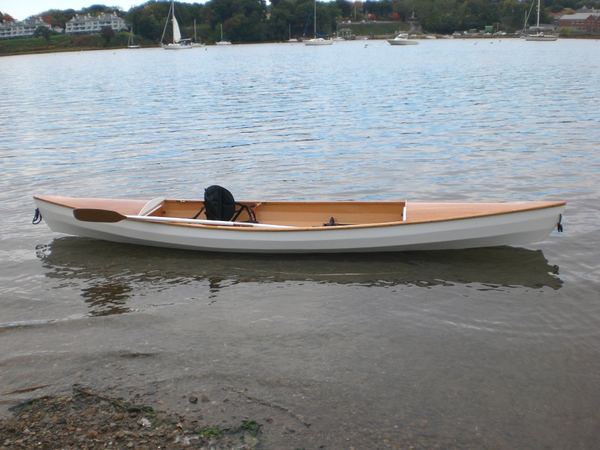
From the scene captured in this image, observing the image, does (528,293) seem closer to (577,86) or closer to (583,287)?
(583,287)

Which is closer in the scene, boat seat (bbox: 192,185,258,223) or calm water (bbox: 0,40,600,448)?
calm water (bbox: 0,40,600,448)

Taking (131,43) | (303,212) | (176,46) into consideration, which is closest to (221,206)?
(303,212)

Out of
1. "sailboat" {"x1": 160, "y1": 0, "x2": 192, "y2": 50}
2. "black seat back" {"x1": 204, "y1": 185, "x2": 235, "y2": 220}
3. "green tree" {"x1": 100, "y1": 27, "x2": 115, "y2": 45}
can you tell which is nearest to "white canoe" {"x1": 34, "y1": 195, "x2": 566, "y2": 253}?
"black seat back" {"x1": 204, "y1": 185, "x2": 235, "y2": 220}

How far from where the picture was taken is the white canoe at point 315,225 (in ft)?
38.8

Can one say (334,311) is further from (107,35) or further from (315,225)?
(107,35)

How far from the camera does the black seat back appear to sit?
13.2 meters

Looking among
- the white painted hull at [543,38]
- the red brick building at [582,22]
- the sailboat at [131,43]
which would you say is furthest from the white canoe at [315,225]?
the red brick building at [582,22]

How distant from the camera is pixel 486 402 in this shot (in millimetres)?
7840

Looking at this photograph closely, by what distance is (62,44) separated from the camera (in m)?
186

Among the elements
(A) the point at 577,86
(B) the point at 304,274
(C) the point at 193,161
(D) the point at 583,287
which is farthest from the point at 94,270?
(A) the point at 577,86

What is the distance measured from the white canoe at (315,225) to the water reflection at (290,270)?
0.31m

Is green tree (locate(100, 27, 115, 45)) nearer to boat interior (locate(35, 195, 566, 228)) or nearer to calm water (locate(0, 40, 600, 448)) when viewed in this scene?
calm water (locate(0, 40, 600, 448))

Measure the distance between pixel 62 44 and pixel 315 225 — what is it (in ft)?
634

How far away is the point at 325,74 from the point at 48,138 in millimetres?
42366
